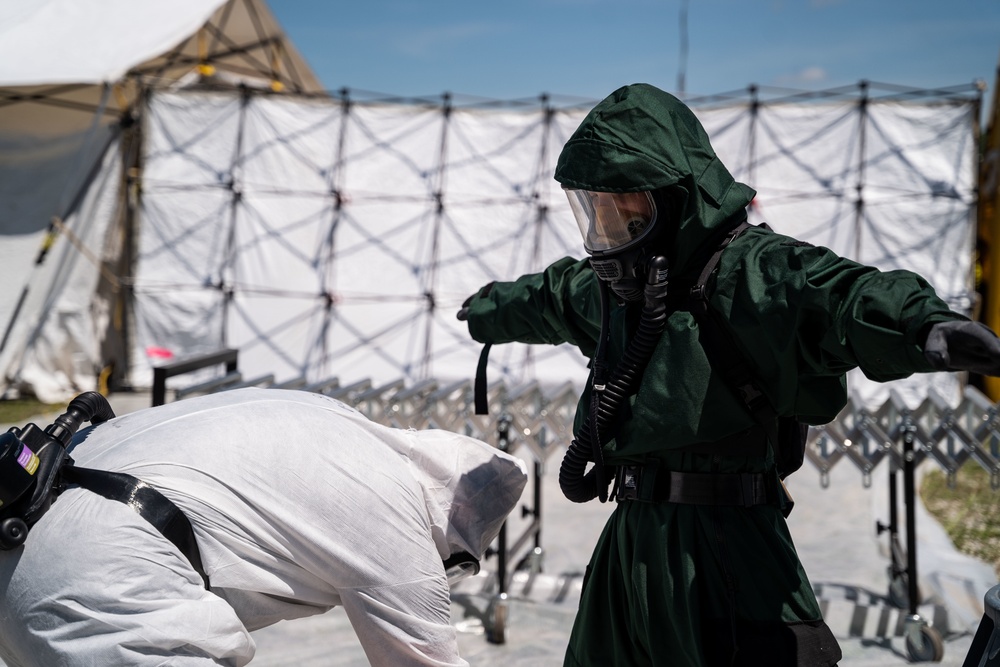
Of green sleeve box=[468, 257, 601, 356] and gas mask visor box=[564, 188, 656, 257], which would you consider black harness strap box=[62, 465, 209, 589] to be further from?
green sleeve box=[468, 257, 601, 356]

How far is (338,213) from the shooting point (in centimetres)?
925

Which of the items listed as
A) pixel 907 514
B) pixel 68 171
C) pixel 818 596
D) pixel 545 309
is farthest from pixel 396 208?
pixel 545 309

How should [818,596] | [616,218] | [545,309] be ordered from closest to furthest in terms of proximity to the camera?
[616,218], [545,309], [818,596]

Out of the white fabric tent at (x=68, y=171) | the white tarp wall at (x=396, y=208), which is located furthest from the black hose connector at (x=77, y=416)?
the white fabric tent at (x=68, y=171)

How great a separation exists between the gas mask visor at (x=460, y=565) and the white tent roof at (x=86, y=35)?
25.5 feet

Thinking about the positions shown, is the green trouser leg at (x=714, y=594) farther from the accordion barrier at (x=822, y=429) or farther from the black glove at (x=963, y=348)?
the accordion barrier at (x=822, y=429)

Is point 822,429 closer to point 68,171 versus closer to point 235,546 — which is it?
point 235,546

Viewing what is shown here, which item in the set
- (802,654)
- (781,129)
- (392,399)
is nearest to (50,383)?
(392,399)

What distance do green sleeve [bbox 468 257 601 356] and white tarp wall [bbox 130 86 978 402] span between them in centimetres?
594

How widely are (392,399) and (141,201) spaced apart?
5.98m

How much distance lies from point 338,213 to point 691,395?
7600mm

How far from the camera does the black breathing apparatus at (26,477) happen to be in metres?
1.53

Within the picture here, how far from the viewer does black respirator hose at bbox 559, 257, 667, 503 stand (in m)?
2.03

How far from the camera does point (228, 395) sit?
192 centimetres
